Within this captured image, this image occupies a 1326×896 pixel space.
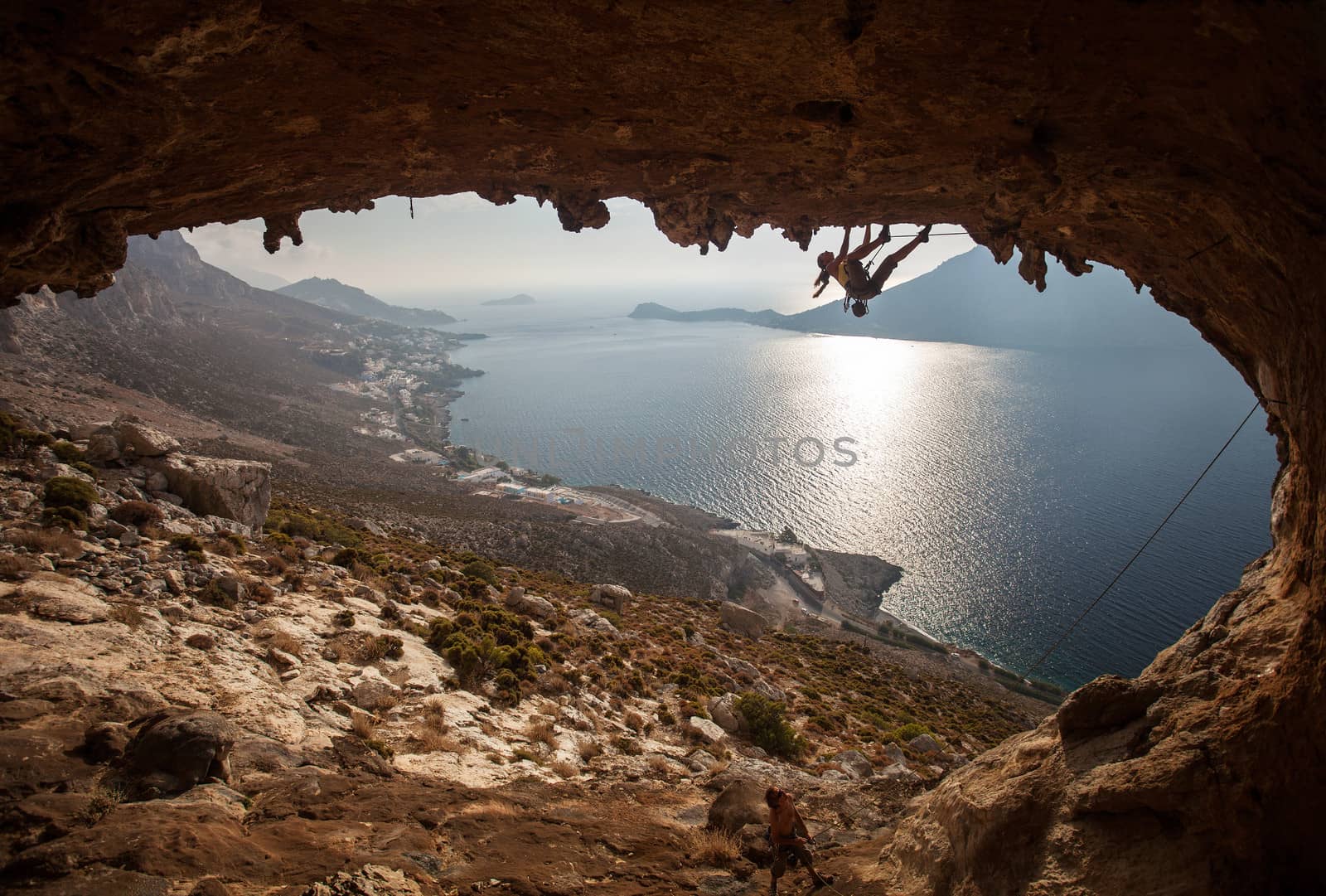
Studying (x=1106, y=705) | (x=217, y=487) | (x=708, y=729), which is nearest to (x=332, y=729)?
(x=708, y=729)

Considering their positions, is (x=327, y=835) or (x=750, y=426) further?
(x=750, y=426)

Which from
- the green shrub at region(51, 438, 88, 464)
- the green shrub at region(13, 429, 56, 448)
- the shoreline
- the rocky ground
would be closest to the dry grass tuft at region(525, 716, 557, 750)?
the rocky ground

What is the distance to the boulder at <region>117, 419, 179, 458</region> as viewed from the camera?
20.6 metres

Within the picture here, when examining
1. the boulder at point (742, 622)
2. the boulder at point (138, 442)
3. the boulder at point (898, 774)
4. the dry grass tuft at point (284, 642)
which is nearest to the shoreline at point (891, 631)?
the boulder at point (742, 622)

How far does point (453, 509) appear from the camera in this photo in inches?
2458

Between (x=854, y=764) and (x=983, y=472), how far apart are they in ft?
297

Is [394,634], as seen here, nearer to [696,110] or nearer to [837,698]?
[696,110]

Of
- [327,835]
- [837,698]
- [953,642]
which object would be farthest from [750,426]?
[327,835]

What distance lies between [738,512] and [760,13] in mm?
83264

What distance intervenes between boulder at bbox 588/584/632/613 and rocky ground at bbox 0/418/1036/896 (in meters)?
8.61

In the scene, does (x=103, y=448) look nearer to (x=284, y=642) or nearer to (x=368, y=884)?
(x=284, y=642)

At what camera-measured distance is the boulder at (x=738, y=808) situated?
10.5 m

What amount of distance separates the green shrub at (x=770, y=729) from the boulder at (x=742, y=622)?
1980 centimetres

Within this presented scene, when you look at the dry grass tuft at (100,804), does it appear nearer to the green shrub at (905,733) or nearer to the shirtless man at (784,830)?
the shirtless man at (784,830)
